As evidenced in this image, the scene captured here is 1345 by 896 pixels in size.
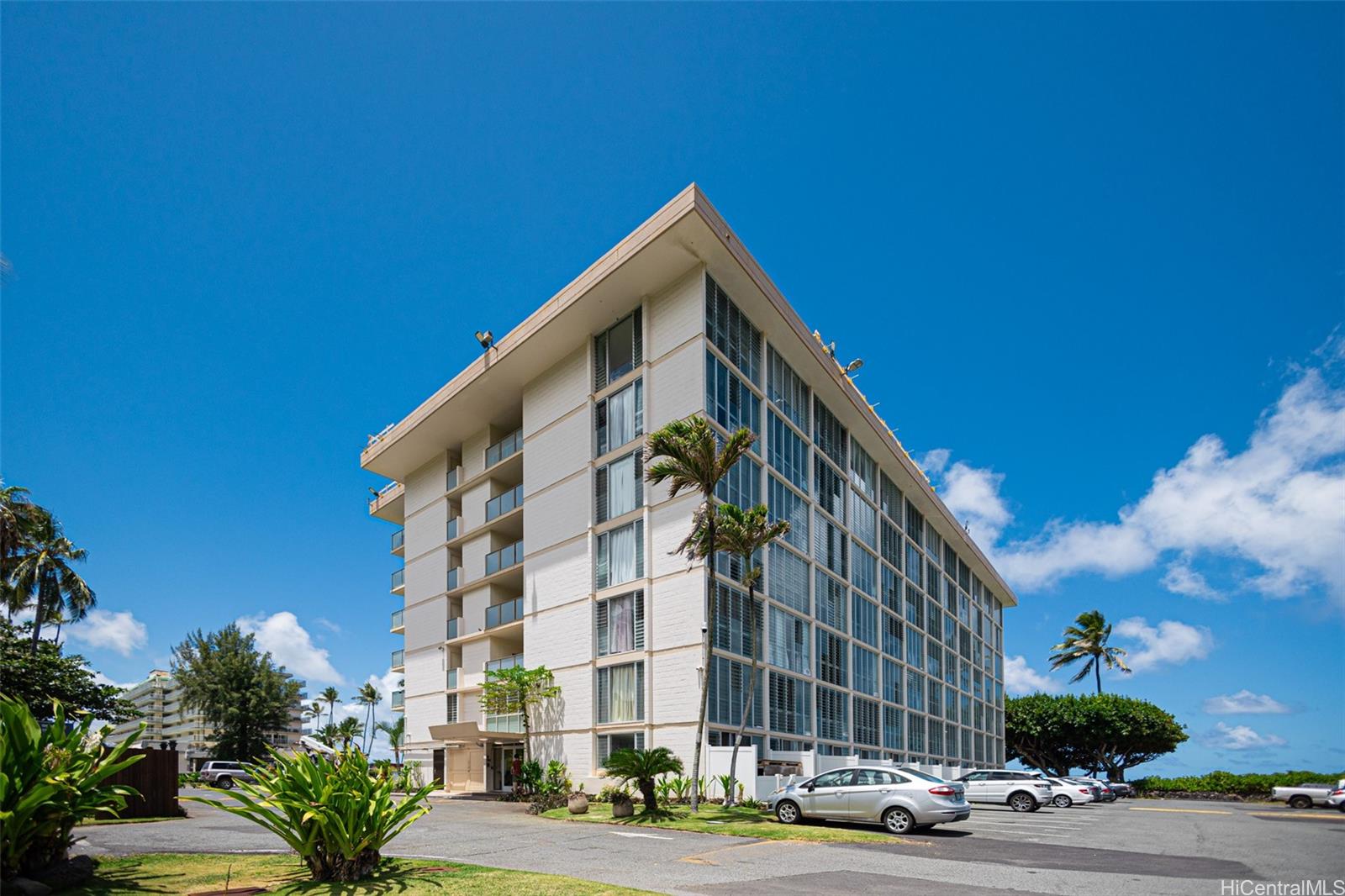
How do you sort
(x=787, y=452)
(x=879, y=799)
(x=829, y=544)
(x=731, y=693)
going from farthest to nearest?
1. (x=829, y=544)
2. (x=787, y=452)
3. (x=731, y=693)
4. (x=879, y=799)

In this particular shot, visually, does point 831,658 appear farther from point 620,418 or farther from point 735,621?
point 620,418

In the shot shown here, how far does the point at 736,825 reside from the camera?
883 inches

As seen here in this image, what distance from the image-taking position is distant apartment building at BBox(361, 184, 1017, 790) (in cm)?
3181

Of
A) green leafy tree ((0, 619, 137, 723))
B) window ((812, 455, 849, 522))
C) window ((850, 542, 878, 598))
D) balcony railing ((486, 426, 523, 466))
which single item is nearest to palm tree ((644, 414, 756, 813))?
window ((812, 455, 849, 522))

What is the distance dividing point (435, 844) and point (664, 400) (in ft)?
59.0

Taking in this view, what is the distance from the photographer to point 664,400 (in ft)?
108

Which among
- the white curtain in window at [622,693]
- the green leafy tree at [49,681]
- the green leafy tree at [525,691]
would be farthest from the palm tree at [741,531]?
the green leafy tree at [49,681]

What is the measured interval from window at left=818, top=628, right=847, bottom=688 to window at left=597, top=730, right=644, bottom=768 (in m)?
9.67

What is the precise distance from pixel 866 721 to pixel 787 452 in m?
14.7

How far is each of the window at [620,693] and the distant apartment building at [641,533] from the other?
0.10 metres

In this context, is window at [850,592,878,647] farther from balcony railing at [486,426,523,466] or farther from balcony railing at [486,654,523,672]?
balcony railing at [486,426,523,466]

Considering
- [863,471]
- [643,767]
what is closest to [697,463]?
[643,767]

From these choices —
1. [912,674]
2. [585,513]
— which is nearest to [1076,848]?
[585,513]

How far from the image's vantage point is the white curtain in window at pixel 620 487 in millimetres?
33906
